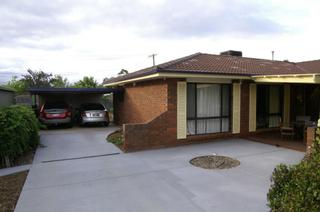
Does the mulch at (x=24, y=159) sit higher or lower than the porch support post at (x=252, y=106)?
lower

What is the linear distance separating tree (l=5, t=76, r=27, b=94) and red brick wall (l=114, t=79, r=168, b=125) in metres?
13.7

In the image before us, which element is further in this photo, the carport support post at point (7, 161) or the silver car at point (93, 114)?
the silver car at point (93, 114)

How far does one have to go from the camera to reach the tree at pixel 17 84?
25.1 metres

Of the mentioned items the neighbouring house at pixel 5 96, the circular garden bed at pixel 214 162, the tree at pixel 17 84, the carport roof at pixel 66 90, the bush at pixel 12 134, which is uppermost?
the tree at pixel 17 84

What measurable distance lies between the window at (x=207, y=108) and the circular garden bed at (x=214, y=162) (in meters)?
2.41

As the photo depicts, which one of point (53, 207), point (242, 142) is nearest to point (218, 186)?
point (53, 207)

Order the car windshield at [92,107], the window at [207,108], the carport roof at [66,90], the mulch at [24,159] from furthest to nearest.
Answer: the car windshield at [92,107]
the carport roof at [66,90]
the window at [207,108]
the mulch at [24,159]

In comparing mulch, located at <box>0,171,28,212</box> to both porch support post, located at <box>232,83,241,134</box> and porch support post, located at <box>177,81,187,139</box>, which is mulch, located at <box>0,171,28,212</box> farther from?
porch support post, located at <box>232,83,241,134</box>

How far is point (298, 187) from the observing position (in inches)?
103

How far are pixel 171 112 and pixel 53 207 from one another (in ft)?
18.4

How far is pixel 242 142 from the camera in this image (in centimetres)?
973

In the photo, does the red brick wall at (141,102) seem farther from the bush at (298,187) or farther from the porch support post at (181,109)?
the bush at (298,187)

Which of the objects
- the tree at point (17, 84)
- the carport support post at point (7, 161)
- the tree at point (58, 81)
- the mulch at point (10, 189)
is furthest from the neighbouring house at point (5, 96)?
the tree at point (58, 81)

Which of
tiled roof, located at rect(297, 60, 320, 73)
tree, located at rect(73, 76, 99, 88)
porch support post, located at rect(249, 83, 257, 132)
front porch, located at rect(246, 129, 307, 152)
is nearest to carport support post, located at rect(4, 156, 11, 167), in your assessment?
front porch, located at rect(246, 129, 307, 152)
